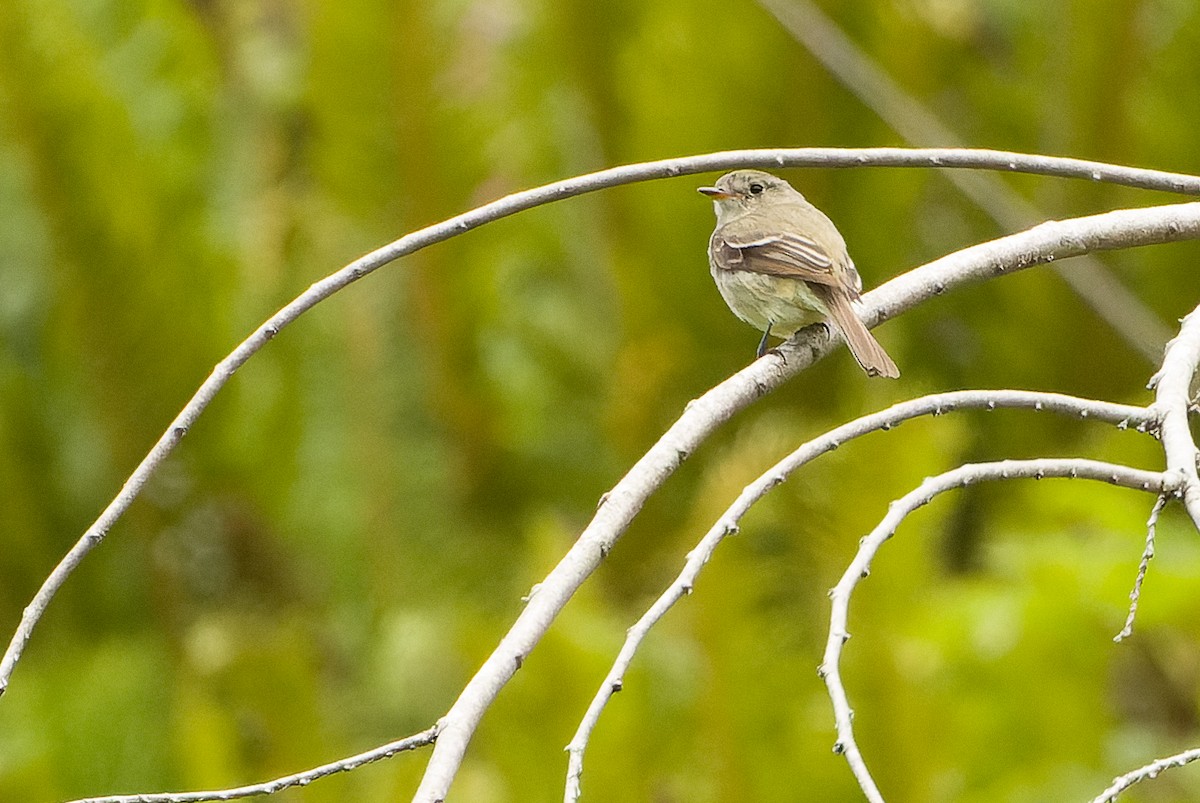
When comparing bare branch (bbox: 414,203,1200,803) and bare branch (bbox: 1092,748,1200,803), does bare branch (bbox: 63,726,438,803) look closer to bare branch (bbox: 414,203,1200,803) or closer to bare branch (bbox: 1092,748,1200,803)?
bare branch (bbox: 414,203,1200,803)

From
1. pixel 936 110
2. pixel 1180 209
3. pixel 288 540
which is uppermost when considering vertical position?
Answer: pixel 936 110

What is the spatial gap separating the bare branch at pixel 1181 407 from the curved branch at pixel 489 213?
0.68ft

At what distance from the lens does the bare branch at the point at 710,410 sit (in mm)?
1223

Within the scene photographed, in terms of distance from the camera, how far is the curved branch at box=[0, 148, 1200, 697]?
1.40 m

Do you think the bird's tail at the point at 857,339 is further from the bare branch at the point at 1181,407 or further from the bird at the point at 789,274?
the bare branch at the point at 1181,407

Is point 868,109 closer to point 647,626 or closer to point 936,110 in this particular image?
point 936,110

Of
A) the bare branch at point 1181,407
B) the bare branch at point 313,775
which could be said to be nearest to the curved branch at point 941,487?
the bare branch at point 1181,407

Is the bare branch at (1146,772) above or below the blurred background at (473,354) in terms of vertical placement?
below

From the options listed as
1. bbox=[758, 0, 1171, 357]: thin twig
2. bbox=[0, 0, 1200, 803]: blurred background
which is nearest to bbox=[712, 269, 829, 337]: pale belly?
bbox=[758, 0, 1171, 357]: thin twig

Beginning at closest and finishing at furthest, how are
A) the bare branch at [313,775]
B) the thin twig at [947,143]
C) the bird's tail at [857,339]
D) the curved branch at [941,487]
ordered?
the bare branch at [313,775]
the curved branch at [941,487]
the bird's tail at [857,339]
the thin twig at [947,143]

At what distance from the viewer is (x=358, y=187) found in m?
4.18

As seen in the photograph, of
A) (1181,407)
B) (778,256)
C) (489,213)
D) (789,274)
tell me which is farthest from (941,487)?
(778,256)

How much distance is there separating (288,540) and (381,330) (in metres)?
0.62

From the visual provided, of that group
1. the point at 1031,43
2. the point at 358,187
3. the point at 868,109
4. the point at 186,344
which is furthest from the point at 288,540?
the point at 1031,43
